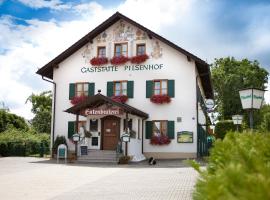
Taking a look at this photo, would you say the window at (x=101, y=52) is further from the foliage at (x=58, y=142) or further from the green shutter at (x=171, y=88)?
the foliage at (x=58, y=142)

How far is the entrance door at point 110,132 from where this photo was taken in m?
22.1

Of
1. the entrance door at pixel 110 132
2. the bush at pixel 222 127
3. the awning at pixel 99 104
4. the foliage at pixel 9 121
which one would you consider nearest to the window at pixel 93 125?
the entrance door at pixel 110 132

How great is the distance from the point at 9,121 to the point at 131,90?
56.9ft

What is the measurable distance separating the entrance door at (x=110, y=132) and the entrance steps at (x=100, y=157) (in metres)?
0.93

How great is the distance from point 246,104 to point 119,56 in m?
15.3

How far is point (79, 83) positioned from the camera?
23.8 m

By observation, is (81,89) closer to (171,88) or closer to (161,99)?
(161,99)

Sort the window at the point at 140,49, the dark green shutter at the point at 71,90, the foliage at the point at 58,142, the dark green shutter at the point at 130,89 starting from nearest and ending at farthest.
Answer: the dark green shutter at the point at 130,89, the foliage at the point at 58,142, the window at the point at 140,49, the dark green shutter at the point at 71,90

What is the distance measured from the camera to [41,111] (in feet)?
143

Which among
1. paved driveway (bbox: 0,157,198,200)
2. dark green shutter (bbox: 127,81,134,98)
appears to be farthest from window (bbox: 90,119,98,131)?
paved driveway (bbox: 0,157,198,200)

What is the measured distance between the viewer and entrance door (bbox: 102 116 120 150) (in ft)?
72.6

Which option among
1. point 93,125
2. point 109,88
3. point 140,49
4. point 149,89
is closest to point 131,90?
point 149,89

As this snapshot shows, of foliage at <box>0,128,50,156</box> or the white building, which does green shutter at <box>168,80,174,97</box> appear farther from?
foliage at <box>0,128,50,156</box>

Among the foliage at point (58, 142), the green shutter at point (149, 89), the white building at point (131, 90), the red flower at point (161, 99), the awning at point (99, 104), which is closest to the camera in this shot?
the awning at point (99, 104)
